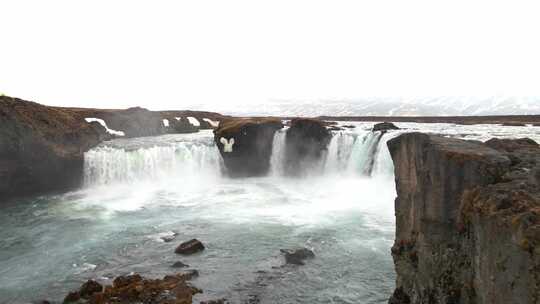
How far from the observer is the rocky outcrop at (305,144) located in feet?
147

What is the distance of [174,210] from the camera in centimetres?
3244

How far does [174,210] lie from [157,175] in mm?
14616

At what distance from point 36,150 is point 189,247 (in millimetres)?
25324

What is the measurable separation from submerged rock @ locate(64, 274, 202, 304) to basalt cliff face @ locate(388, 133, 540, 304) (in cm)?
854

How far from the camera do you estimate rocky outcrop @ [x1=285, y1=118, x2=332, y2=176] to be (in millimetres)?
44938

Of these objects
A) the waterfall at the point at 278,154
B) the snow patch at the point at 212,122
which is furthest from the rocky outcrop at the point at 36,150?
the snow patch at the point at 212,122

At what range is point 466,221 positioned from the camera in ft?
29.2

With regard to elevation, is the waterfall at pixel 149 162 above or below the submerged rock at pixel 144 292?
above

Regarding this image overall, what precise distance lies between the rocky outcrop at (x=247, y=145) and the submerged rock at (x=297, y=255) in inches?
1024

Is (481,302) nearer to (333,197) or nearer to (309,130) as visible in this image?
(333,197)

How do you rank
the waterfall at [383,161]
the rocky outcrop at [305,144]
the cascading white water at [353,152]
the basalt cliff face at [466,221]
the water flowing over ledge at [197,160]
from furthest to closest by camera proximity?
the rocky outcrop at [305,144], the water flowing over ledge at [197,160], the cascading white water at [353,152], the waterfall at [383,161], the basalt cliff face at [466,221]

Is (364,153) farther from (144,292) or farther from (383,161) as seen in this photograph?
(144,292)

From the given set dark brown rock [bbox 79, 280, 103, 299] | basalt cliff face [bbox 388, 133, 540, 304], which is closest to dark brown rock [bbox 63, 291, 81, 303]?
dark brown rock [bbox 79, 280, 103, 299]

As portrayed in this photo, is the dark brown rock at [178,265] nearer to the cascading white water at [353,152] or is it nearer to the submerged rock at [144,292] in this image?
the submerged rock at [144,292]
